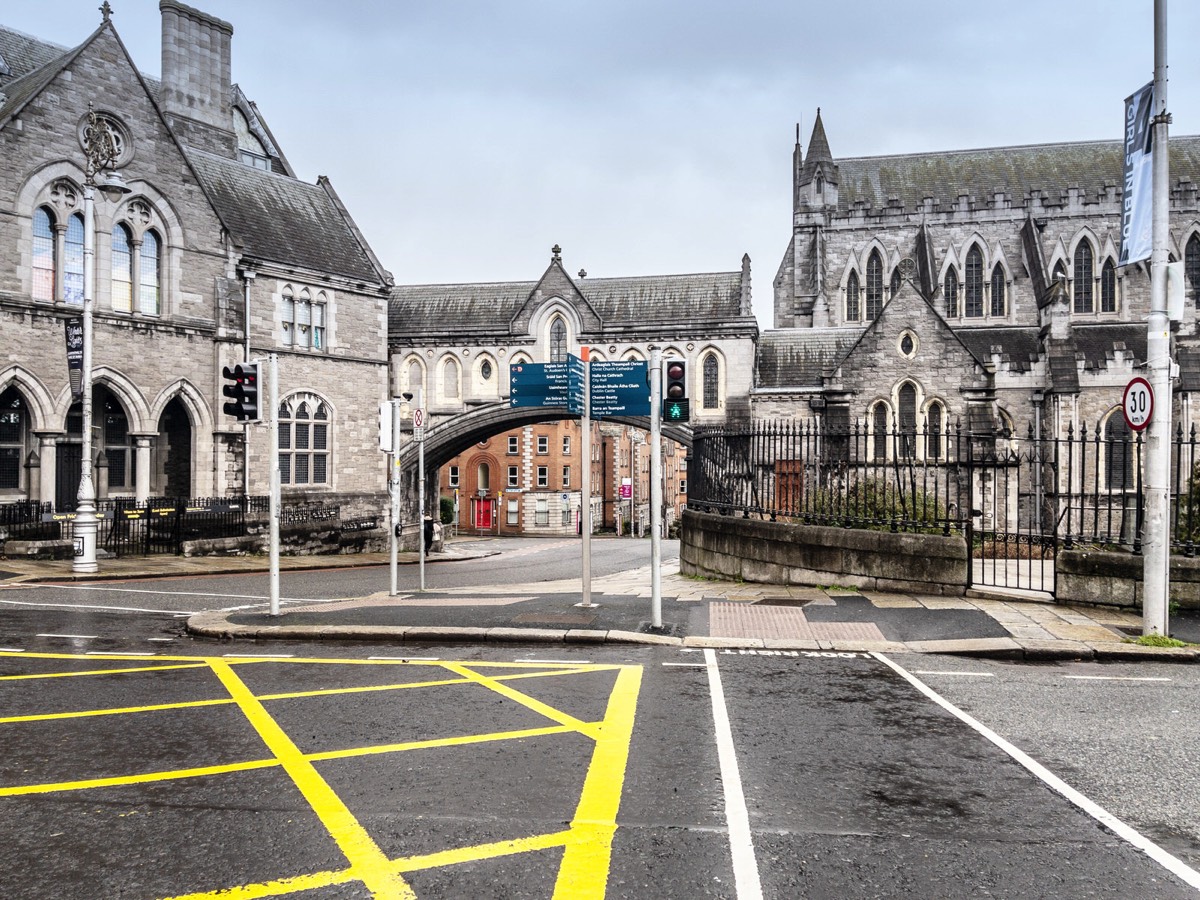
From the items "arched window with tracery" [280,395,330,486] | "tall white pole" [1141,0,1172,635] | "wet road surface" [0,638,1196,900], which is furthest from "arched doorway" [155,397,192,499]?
"tall white pole" [1141,0,1172,635]

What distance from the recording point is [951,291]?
1706 inches

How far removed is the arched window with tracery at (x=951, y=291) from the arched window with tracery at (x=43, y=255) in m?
35.5

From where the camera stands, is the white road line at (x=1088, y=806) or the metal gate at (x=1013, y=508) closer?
the white road line at (x=1088, y=806)

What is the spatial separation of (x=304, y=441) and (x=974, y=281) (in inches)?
1222

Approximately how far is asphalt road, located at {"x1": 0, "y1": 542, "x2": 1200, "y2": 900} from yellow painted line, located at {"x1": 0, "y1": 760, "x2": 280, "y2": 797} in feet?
0.07

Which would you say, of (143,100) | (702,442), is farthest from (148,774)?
(143,100)

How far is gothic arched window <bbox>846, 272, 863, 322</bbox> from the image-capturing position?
44344mm

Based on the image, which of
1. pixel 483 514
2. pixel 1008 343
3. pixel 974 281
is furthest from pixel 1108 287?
pixel 483 514

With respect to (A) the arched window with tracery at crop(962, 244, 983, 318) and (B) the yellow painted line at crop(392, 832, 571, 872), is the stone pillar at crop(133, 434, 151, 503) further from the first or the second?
(A) the arched window with tracery at crop(962, 244, 983, 318)

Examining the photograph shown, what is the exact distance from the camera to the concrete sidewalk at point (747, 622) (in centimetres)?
969

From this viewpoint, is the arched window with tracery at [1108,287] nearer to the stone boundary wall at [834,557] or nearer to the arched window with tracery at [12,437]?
the stone boundary wall at [834,557]

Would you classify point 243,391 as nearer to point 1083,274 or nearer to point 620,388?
point 620,388

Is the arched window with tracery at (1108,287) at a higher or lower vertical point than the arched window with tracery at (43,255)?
higher

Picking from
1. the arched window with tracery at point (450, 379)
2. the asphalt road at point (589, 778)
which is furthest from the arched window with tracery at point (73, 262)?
the asphalt road at point (589, 778)
